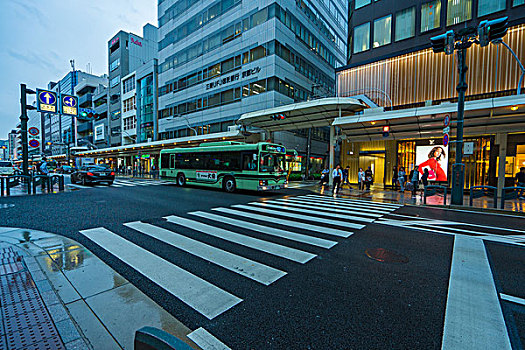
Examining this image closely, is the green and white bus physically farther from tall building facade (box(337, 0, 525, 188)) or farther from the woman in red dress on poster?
the woman in red dress on poster

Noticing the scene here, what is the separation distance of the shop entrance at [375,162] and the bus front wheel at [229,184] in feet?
44.3

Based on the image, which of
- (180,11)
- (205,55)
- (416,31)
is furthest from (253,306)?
(180,11)

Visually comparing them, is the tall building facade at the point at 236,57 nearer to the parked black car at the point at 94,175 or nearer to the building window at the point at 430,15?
→ the building window at the point at 430,15

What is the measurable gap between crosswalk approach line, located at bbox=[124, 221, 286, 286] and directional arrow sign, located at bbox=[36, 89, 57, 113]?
1514 cm

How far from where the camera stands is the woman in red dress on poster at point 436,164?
1727 cm

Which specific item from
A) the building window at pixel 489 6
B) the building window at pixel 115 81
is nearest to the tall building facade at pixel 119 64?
the building window at pixel 115 81

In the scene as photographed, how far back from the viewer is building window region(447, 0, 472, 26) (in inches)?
671

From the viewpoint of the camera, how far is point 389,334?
2.44 meters

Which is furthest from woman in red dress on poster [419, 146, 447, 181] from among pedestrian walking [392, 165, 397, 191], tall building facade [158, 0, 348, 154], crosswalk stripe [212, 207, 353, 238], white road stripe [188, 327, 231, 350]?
white road stripe [188, 327, 231, 350]

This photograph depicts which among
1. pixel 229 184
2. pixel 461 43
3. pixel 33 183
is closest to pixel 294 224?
pixel 229 184

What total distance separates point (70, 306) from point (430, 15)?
1036 inches

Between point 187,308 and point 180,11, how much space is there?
158 feet

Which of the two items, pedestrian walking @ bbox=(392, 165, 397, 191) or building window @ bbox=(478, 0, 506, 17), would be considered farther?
pedestrian walking @ bbox=(392, 165, 397, 191)

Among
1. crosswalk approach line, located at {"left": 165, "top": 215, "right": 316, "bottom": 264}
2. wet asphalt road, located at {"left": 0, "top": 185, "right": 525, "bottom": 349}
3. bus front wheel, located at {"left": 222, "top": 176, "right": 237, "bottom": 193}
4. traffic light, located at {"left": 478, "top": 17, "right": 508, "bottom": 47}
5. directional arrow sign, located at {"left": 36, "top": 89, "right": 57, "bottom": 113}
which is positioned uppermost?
traffic light, located at {"left": 478, "top": 17, "right": 508, "bottom": 47}
